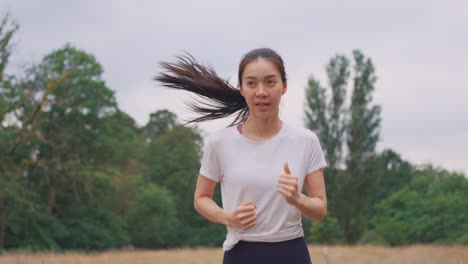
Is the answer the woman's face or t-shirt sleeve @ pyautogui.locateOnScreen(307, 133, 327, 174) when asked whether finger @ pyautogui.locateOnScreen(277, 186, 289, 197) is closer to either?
t-shirt sleeve @ pyautogui.locateOnScreen(307, 133, 327, 174)

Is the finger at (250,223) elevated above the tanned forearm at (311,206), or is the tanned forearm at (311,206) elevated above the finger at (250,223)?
the tanned forearm at (311,206)

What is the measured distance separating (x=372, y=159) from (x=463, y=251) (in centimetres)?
2194

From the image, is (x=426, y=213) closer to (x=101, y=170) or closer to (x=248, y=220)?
(x=101, y=170)

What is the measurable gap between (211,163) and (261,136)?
1.02 feet

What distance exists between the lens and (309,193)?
3748mm

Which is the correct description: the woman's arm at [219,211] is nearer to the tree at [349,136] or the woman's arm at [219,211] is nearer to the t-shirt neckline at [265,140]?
the t-shirt neckline at [265,140]

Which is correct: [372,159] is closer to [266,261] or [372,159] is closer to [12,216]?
[12,216]

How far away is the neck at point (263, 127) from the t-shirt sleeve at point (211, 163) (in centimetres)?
20

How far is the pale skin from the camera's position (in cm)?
348

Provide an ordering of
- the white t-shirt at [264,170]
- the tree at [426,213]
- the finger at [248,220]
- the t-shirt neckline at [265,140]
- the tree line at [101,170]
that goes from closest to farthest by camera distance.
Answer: the finger at [248,220] < the white t-shirt at [264,170] < the t-shirt neckline at [265,140] < the tree line at [101,170] < the tree at [426,213]

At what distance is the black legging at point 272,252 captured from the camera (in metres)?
3.72

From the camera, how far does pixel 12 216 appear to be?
36875 mm

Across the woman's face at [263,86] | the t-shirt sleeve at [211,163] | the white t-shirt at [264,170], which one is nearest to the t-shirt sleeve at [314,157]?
the white t-shirt at [264,170]

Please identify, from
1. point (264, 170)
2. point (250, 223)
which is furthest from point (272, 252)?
point (264, 170)
